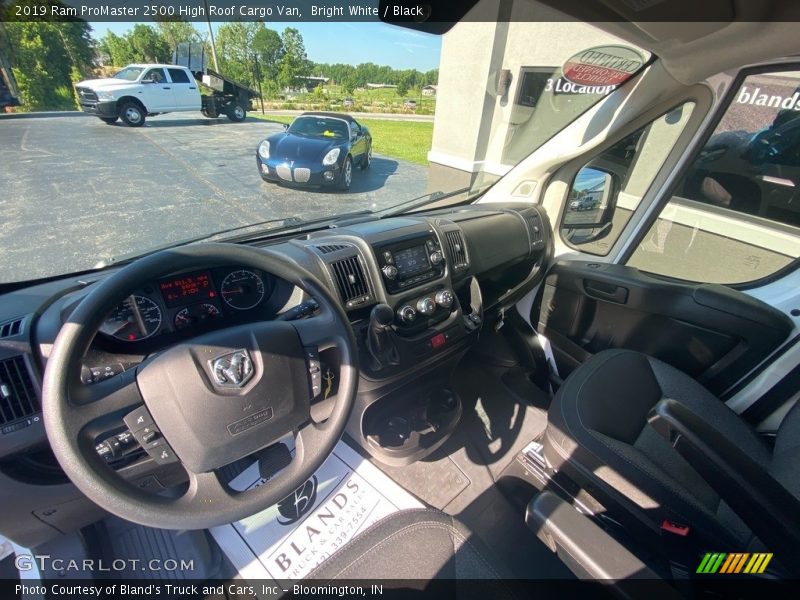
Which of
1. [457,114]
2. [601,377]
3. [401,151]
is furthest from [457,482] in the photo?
[457,114]

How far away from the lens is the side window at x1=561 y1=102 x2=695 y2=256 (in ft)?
6.88

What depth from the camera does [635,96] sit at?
1.88 metres

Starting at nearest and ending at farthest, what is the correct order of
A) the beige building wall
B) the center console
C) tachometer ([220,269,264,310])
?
1. tachometer ([220,269,264,310])
2. the center console
3. the beige building wall

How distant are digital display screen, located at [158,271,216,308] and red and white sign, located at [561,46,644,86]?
202 cm

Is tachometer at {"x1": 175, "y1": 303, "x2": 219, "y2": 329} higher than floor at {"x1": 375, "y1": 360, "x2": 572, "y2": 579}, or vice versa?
tachometer at {"x1": 175, "y1": 303, "x2": 219, "y2": 329}

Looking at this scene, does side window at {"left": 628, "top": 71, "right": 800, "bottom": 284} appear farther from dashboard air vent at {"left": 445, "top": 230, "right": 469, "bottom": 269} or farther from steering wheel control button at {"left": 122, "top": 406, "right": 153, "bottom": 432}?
steering wheel control button at {"left": 122, "top": 406, "right": 153, "bottom": 432}

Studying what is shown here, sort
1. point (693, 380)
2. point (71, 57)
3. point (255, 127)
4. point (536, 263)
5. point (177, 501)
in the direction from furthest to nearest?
1. point (536, 263)
2. point (693, 380)
3. point (255, 127)
4. point (71, 57)
5. point (177, 501)

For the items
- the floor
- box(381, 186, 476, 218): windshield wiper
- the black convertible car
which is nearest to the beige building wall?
box(381, 186, 476, 218): windshield wiper

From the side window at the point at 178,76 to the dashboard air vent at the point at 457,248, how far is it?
126 cm

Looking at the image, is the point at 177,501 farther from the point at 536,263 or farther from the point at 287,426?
the point at 536,263

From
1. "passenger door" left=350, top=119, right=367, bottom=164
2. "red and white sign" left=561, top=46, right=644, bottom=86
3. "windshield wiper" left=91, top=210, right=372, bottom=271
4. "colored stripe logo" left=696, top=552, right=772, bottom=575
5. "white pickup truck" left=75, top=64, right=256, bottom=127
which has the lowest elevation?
"colored stripe logo" left=696, top=552, right=772, bottom=575

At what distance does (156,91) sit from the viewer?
136 cm

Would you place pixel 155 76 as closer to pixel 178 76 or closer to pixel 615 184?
pixel 178 76

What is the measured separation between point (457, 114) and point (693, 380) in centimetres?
281
